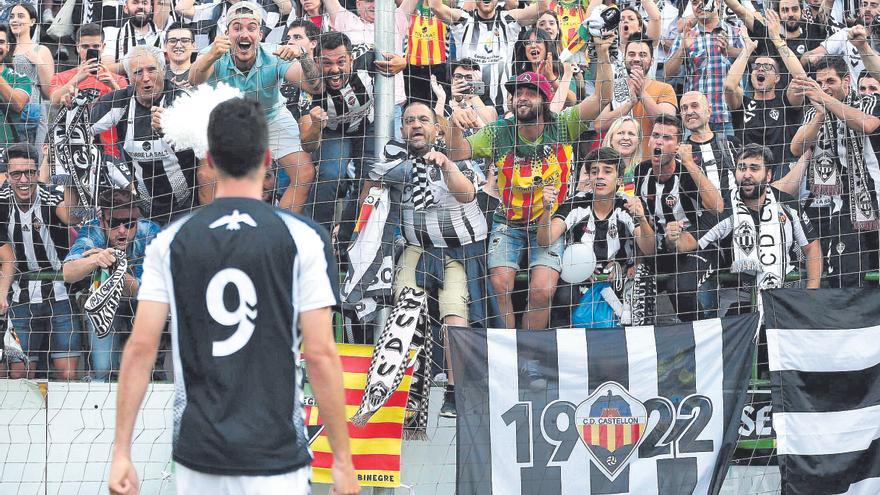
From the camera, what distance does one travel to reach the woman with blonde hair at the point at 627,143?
790 cm

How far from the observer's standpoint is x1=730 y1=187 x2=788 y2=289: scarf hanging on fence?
7500 mm

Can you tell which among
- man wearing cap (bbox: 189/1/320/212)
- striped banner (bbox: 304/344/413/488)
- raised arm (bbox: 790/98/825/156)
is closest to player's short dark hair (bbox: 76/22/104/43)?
man wearing cap (bbox: 189/1/320/212)

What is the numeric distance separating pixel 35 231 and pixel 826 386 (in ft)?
17.4

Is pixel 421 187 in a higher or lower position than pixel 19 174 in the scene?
lower

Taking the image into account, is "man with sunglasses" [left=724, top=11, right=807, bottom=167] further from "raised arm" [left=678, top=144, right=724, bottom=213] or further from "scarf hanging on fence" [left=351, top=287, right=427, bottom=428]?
"scarf hanging on fence" [left=351, top=287, right=427, bottom=428]

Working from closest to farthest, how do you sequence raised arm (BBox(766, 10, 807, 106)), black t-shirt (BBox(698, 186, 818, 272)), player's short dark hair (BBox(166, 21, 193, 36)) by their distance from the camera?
black t-shirt (BBox(698, 186, 818, 272)) < raised arm (BBox(766, 10, 807, 106)) < player's short dark hair (BBox(166, 21, 193, 36))

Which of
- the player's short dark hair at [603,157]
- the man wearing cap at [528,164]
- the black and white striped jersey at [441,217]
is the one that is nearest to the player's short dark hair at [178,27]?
the man wearing cap at [528,164]

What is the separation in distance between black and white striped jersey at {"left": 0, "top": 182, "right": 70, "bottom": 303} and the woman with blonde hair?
3801mm

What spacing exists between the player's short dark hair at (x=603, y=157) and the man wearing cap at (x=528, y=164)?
15 cm

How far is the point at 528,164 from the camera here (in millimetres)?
7699

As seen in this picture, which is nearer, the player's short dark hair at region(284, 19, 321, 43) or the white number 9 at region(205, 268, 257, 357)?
the white number 9 at region(205, 268, 257, 357)

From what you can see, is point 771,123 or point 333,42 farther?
point 771,123

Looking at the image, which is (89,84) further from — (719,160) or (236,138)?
(236,138)

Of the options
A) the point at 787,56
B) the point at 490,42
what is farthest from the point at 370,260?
the point at 787,56
